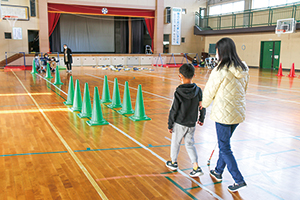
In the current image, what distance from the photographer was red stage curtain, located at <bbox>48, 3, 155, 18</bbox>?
22.9 meters

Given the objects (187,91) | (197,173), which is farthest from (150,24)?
(197,173)

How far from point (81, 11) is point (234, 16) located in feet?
44.1

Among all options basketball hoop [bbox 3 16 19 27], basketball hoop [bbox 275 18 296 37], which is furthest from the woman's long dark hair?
basketball hoop [bbox 3 16 19 27]

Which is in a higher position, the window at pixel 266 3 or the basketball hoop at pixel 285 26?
the window at pixel 266 3

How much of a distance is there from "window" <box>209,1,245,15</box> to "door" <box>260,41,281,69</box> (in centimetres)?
408

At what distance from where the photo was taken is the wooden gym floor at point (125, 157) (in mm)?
3227

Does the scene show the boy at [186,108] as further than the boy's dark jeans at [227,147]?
Yes

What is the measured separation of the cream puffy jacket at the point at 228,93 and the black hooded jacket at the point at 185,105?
0.34 m

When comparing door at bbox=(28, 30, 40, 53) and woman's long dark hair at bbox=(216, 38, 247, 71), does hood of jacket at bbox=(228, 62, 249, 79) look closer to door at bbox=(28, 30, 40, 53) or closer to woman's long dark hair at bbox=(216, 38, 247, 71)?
woman's long dark hair at bbox=(216, 38, 247, 71)

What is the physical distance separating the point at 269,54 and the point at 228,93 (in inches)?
922

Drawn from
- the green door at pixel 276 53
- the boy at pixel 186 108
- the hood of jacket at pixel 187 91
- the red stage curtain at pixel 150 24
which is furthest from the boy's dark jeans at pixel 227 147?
the red stage curtain at pixel 150 24

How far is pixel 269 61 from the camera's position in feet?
79.6

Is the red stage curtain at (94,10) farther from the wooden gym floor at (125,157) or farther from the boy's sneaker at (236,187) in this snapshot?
the boy's sneaker at (236,187)

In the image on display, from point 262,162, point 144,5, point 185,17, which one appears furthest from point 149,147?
point 185,17
